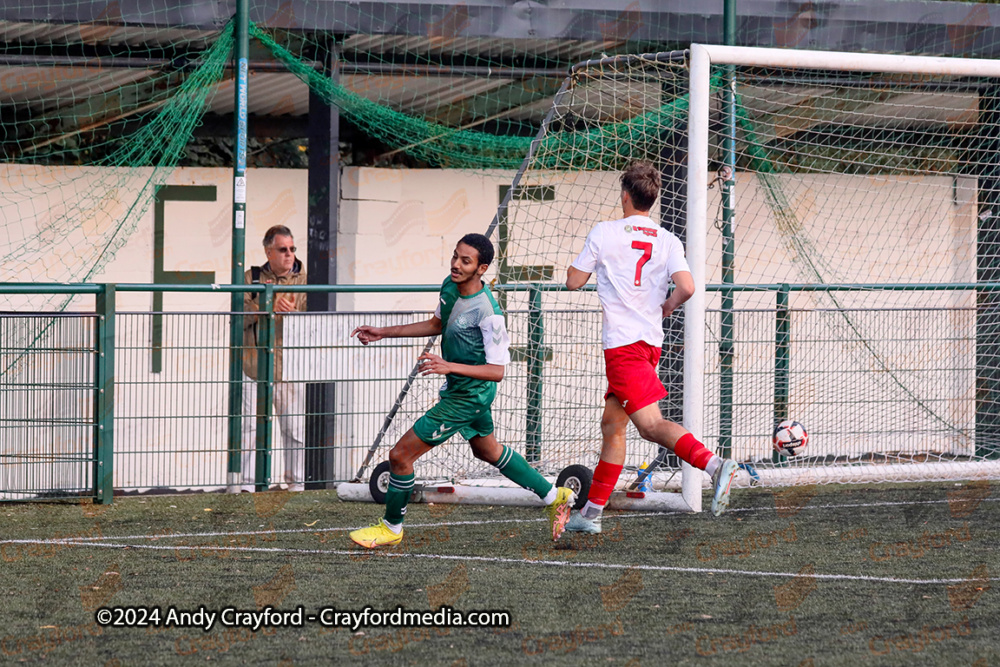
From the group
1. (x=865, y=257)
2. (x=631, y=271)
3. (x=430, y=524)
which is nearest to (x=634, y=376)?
(x=631, y=271)

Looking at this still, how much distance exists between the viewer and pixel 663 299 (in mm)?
6730

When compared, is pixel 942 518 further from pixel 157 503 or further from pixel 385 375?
pixel 157 503

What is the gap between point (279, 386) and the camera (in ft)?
28.8

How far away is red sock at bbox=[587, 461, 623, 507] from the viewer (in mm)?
6734

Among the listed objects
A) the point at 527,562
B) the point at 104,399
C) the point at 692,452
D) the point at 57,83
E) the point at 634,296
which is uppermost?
the point at 57,83

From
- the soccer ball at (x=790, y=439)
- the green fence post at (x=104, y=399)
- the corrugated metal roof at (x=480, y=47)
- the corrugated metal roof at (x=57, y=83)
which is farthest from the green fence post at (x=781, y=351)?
the corrugated metal roof at (x=57, y=83)

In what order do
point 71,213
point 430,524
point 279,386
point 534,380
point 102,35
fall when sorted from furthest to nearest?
1. point 71,213
2. point 102,35
3. point 534,380
4. point 279,386
5. point 430,524

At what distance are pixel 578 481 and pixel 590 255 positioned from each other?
1512 millimetres

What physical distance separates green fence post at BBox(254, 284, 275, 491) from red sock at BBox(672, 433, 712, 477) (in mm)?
3263

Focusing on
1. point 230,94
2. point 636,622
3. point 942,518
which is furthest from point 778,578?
point 230,94

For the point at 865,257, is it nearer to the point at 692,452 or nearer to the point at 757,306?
the point at 757,306

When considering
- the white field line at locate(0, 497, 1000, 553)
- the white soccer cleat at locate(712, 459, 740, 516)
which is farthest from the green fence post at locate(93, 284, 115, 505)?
the white soccer cleat at locate(712, 459, 740, 516)

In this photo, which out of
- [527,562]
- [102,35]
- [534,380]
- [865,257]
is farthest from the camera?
[865,257]

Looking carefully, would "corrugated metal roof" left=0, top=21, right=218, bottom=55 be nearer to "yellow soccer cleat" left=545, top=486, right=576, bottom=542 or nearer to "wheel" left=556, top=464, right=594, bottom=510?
"wheel" left=556, top=464, right=594, bottom=510
